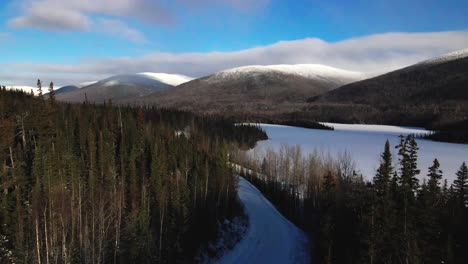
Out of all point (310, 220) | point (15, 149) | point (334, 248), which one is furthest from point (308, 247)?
point (15, 149)

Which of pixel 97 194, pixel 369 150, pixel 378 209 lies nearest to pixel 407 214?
pixel 378 209

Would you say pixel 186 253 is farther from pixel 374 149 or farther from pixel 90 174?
pixel 374 149

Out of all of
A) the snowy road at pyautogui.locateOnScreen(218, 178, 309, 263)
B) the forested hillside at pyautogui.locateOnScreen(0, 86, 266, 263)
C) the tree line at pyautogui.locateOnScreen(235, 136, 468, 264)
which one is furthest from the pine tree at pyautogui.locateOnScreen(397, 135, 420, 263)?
the forested hillside at pyautogui.locateOnScreen(0, 86, 266, 263)

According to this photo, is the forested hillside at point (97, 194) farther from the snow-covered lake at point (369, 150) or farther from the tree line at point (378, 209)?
the snow-covered lake at point (369, 150)

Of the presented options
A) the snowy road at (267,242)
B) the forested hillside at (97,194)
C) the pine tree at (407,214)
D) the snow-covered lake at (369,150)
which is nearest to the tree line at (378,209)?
the pine tree at (407,214)

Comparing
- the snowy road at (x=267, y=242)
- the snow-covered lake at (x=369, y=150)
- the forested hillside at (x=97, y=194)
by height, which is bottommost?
the snowy road at (x=267, y=242)

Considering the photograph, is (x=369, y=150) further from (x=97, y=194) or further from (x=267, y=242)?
(x=97, y=194)

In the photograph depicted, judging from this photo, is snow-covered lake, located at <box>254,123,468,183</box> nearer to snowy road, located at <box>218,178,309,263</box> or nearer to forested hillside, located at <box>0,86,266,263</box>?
snowy road, located at <box>218,178,309,263</box>
